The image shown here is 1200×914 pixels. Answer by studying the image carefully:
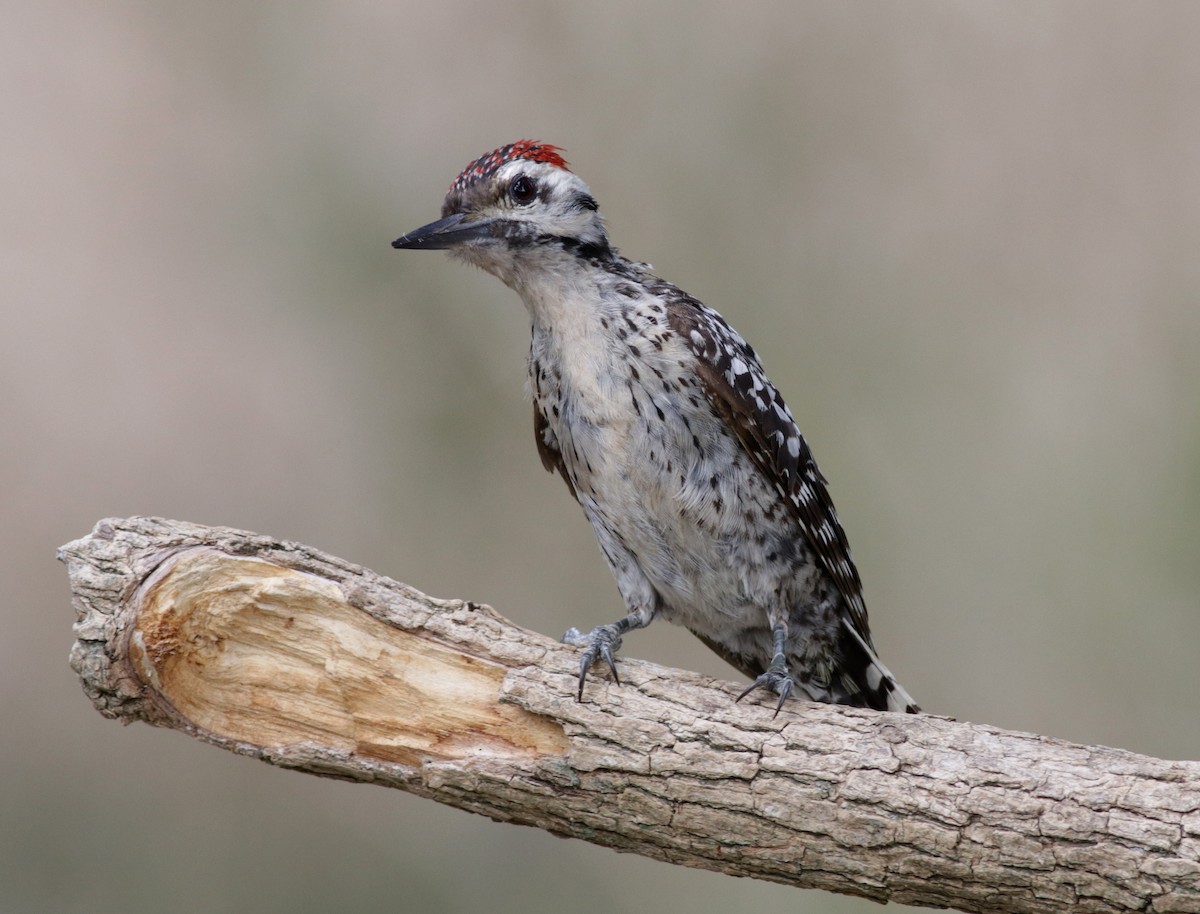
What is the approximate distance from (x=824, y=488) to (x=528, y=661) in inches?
53.6

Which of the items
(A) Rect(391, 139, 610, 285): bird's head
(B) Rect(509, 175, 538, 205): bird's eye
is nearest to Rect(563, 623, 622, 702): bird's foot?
(A) Rect(391, 139, 610, 285): bird's head

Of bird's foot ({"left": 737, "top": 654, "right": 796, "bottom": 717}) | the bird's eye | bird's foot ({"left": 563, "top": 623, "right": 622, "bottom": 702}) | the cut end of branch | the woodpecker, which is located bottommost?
the cut end of branch

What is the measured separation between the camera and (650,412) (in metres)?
3.48

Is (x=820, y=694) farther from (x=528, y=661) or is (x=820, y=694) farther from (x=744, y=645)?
(x=528, y=661)

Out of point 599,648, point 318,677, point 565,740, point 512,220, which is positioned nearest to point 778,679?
point 599,648

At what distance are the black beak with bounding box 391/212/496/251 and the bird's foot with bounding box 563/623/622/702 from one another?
4.01 ft

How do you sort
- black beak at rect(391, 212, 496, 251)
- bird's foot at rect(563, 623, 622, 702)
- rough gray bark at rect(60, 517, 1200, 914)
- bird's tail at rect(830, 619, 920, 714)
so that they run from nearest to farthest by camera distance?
rough gray bark at rect(60, 517, 1200, 914), bird's foot at rect(563, 623, 622, 702), black beak at rect(391, 212, 496, 251), bird's tail at rect(830, 619, 920, 714)

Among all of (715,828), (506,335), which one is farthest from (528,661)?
(506,335)

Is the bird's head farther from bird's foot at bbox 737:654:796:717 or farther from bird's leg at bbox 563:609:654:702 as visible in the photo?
bird's foot at bbox 737:654:796:717

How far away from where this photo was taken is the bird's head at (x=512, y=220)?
3.48m

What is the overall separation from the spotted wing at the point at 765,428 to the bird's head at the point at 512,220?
383 mm

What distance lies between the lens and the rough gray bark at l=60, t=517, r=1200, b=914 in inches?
105

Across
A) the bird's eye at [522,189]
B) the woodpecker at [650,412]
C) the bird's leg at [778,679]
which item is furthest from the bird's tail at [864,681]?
the bird's eye at [522,189]

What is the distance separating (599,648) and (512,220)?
51.5 inches
